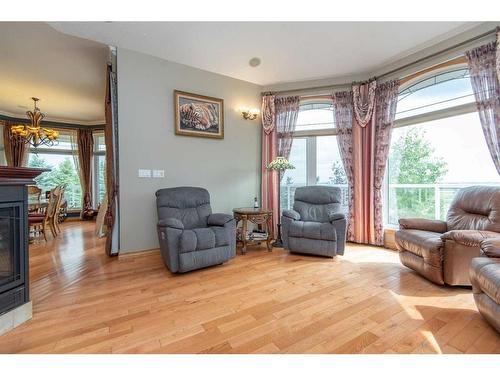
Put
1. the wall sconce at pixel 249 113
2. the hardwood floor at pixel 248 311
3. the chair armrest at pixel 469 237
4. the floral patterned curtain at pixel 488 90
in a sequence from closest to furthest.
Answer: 1. the hardwood floor at pixel 248 311
2. the chair armrest at pixel 469 237
3. the floral patterned curtain at pixel 488 90
4. the wall sconce at pixel 249 113

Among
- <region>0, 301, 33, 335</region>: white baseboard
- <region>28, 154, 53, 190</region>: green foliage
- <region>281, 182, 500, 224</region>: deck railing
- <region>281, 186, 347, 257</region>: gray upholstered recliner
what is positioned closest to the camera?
<region>0, 301, 33, 335</region>: white baseboard

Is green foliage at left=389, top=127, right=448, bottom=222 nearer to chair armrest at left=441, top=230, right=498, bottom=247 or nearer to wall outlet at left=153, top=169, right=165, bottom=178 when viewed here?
chair armrest at left=441, top=230, right=498, bottom=247

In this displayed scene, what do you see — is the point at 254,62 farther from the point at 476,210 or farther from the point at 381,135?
the point at 476,210

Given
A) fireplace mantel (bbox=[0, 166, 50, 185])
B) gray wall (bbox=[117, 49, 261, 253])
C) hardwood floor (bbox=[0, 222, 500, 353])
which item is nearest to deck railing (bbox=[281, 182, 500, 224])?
hardwood floor (bbox=[0, 222, 500, 353])

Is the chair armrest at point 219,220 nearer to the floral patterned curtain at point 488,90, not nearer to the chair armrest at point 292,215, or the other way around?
the chair armrest at point 292,215

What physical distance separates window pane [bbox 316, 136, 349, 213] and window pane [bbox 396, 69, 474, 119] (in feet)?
3.50

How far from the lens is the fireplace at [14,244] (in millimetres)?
1591

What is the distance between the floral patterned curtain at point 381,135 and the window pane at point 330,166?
515mm

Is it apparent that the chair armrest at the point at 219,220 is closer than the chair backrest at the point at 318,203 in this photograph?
Yes

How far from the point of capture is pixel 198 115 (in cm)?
360

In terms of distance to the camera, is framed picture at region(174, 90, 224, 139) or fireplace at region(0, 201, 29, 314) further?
framed picture at region(174, 90, 224, 139)

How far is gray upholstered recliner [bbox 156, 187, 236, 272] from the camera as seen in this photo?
8.13ft

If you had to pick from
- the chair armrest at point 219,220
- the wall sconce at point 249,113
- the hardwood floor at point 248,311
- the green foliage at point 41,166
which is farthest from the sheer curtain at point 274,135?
the green foliage at point 41,166
